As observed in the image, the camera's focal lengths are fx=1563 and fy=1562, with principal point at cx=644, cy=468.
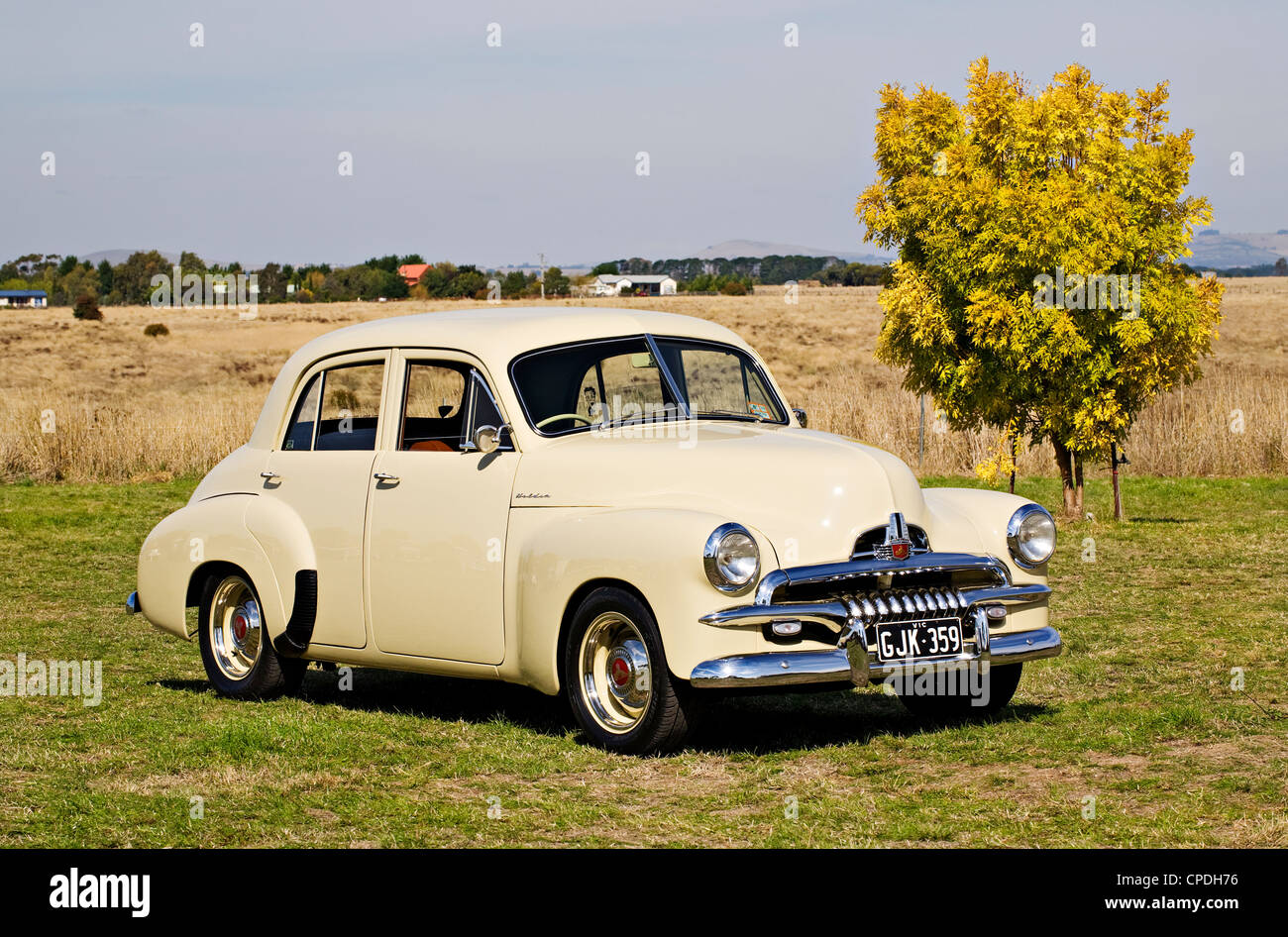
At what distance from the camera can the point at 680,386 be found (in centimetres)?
823

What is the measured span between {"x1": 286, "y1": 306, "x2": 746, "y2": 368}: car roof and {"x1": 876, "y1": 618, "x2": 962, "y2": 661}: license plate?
6.51 feet

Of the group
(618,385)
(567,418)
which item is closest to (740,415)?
(618,385)

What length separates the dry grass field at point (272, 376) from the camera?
78.0ft

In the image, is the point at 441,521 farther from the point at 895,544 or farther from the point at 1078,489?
the point at 1078,489

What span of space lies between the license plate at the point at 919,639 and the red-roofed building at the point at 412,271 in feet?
381

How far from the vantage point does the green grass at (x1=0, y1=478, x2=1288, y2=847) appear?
5906mm

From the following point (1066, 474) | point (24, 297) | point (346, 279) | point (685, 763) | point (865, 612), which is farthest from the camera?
point (24, 297)

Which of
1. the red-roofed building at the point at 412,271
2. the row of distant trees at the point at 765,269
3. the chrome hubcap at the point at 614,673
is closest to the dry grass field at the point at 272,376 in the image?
the chrome hubcap at the point at 614,673

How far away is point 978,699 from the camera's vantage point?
321 inches

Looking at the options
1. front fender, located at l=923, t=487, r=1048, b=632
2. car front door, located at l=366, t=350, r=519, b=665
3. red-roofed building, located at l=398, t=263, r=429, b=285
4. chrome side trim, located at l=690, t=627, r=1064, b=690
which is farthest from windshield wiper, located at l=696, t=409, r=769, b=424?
red-roofed building, located at l=398, t=263, r=429, b=285

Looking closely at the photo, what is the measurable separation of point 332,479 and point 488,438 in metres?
1.23
